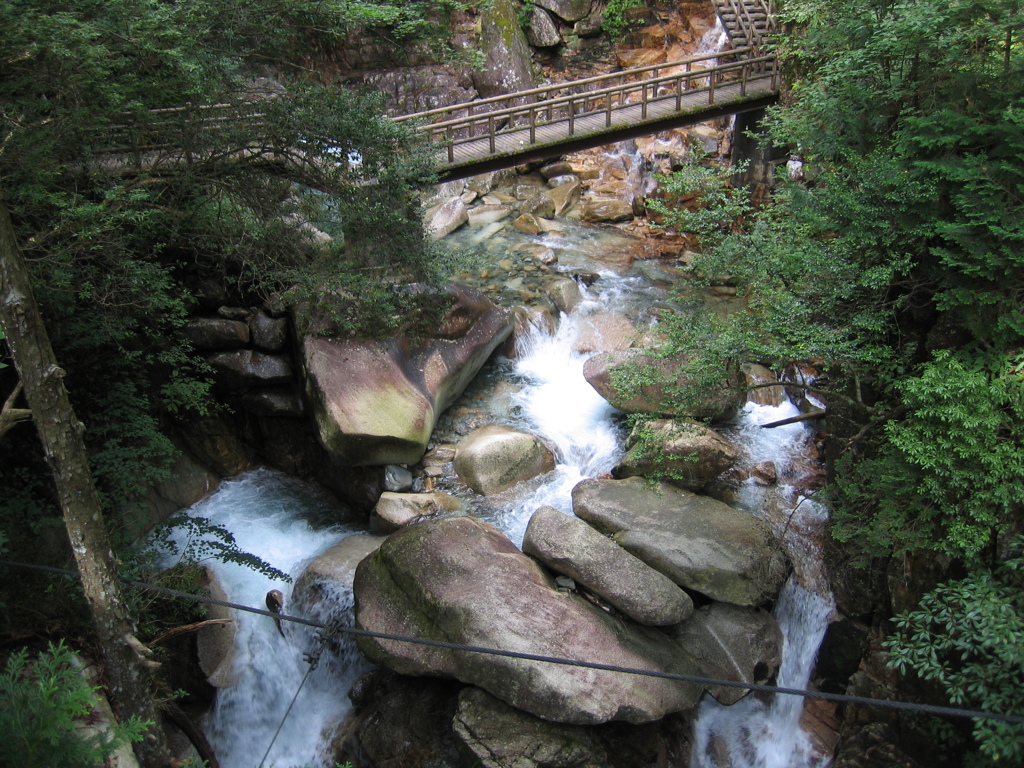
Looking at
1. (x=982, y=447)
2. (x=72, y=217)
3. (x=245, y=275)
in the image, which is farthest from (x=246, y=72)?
(x=982, y=447)

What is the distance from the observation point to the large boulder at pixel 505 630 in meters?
6.05

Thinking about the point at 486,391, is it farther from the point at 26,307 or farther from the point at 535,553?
the point at 26,307

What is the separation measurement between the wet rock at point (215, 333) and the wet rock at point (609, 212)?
8.92m

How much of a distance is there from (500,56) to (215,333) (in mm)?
12524

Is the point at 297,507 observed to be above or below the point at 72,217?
below

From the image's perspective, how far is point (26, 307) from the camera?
480cm

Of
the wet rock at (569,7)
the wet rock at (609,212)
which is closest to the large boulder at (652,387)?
the wet rock at (609,212)

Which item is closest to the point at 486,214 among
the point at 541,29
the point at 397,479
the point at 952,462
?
the point at 541,29

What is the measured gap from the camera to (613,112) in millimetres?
13375

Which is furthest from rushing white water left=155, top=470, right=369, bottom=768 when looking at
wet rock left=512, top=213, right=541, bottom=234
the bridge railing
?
wet rock left=512, top=213, right=541, bottom=234

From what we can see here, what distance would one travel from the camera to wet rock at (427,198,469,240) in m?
15.1

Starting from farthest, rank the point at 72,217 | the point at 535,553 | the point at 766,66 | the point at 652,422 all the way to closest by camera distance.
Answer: the point at 766,66 → the point at 652,422 → the point at 535,553 → the point at 72,217

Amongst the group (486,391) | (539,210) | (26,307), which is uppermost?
(26,307)

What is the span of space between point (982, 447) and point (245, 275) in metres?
8.44
